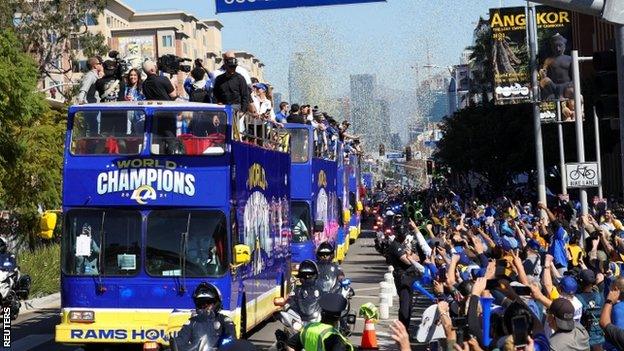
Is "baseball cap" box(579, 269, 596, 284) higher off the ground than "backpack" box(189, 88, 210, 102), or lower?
lower

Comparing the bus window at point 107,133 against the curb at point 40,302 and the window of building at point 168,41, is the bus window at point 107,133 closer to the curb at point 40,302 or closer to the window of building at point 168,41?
the curb at point 40,302

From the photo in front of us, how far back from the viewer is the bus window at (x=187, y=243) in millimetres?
18125

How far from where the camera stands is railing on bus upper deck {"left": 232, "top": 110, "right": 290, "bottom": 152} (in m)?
19.2

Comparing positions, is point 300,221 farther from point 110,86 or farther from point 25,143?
point 25,143

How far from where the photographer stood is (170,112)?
1884 centimetres

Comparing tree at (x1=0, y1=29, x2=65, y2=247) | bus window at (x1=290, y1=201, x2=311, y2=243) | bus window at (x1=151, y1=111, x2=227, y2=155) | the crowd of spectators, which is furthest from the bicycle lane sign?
tree at (x1=0, y1=29, x2=65, y2=247)

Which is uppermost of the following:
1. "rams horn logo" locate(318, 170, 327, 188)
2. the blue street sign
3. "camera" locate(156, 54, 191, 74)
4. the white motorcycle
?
the blue street sign

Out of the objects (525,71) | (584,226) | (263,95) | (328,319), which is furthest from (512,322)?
(525,71)

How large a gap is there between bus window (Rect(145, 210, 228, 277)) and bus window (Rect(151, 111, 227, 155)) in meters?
0.87

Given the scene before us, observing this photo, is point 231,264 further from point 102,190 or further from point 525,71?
point 525,71

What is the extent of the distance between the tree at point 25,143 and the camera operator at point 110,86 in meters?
14.9

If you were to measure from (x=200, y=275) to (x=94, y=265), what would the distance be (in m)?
1.44

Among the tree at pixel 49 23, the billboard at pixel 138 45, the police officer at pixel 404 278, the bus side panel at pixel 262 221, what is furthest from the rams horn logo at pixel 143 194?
the billboard at pixel 138 45

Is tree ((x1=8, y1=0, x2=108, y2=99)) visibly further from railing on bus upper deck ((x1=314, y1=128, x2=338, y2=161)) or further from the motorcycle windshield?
the motorcycle windshield
